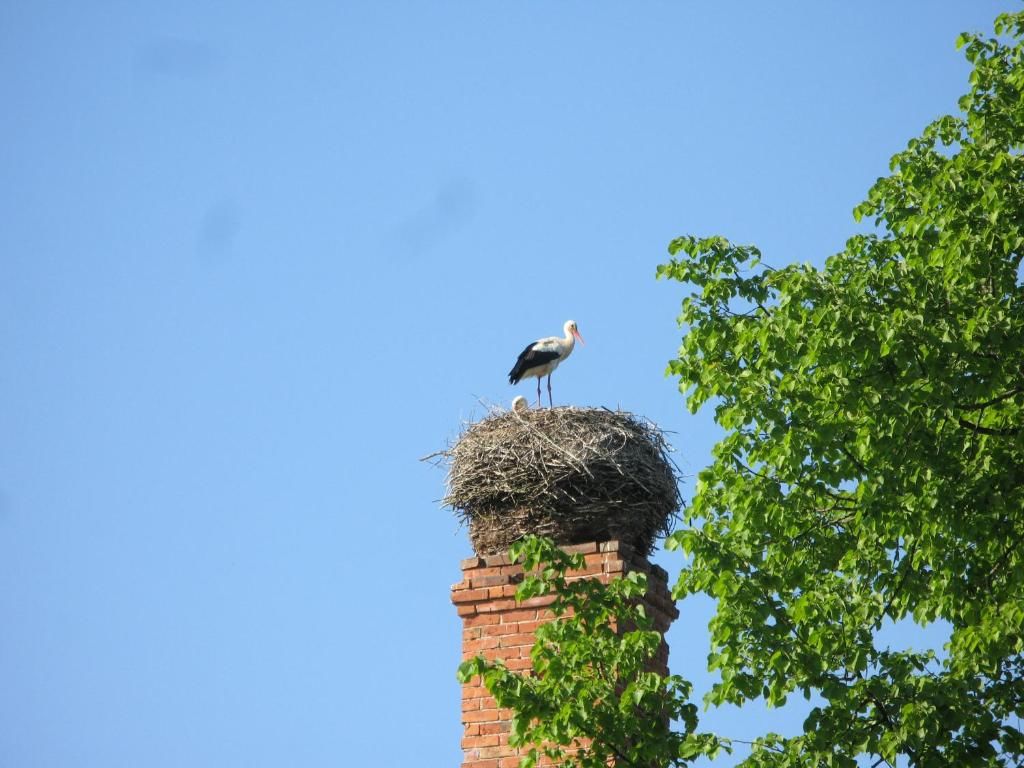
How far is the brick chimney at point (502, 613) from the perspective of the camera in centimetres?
1225

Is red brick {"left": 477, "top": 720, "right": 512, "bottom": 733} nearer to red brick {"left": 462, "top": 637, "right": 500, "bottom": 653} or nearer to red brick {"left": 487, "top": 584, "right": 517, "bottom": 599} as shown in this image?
red brick {"left": 462, "top": 637, "right": 500, "bottom": 653}

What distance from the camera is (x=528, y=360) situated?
18.7 metres

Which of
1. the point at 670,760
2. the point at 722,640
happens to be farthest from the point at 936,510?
the point at 670,760

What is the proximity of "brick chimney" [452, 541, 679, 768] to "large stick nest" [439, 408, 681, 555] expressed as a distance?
562 millimetres

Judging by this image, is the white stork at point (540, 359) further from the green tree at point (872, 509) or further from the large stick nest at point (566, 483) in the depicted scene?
the green tree at point (872, 509)

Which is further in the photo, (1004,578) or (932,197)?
(932,197)

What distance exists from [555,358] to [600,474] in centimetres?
528

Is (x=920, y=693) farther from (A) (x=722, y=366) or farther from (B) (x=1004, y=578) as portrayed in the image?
(A) (x=722, y=366)

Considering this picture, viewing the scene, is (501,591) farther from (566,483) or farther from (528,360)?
(528,360)

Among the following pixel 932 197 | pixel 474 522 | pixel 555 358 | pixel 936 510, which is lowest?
pixel 936 510

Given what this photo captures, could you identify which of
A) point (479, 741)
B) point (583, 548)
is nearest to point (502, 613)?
point (583, 548)

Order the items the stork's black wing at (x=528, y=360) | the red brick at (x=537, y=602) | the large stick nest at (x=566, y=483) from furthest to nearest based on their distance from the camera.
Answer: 1. the stork's black wing at (x=528, y=360)
2. the large stick nest at (x=566, y=483)
3. the red brick at (x=537, y=602)

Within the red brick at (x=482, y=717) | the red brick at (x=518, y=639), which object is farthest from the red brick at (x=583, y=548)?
the red brick at (x=482, y=717)

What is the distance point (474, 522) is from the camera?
14102 mm
